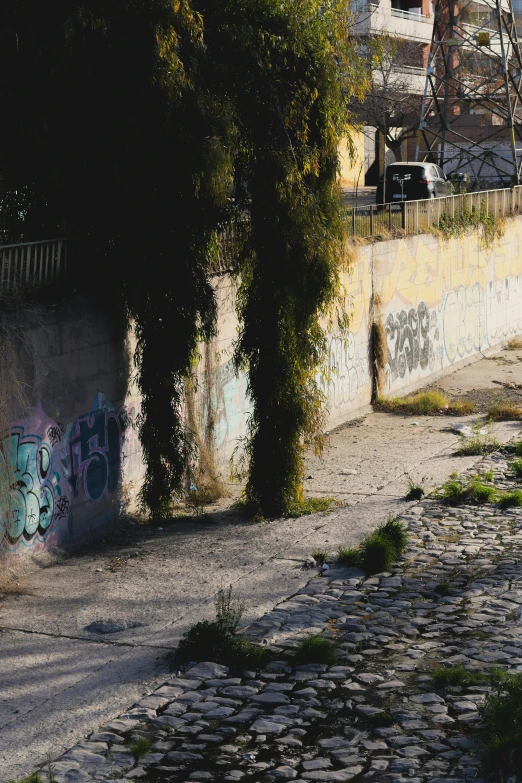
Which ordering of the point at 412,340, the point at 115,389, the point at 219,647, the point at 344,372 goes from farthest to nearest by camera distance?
the point at 412,340 → the point at 344,372 → the point at 115,389 → the point at 219,647

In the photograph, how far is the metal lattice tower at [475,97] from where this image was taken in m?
33.2

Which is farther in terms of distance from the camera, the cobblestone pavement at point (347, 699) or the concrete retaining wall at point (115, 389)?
the concrete retaining wall at point (115, 389)

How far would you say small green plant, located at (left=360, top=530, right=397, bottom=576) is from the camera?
9836mm

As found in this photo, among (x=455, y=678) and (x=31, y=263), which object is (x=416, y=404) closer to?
(x=31, y=263)

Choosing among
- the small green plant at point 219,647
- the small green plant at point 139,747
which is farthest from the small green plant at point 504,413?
the small green plant at point 139,747

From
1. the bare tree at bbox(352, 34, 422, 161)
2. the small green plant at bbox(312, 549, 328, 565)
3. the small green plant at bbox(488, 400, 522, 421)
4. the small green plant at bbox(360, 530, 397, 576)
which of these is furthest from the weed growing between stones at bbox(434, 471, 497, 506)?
the bare tree at bbox(352, 34, 422, 161)

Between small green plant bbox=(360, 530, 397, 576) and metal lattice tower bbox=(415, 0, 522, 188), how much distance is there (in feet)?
76.0

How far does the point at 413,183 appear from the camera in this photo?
28000 millimetres

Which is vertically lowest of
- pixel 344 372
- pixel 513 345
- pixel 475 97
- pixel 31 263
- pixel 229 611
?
pixel 229 611

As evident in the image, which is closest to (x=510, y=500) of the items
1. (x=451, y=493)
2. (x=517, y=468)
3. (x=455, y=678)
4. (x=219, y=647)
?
(x=451, y=493)

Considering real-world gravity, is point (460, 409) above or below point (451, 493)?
above

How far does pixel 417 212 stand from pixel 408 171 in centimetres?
786

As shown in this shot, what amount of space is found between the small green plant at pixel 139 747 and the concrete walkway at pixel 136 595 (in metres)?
0.43

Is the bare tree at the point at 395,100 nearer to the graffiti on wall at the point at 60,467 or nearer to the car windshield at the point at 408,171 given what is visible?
the car windshield at the point at 408,171
